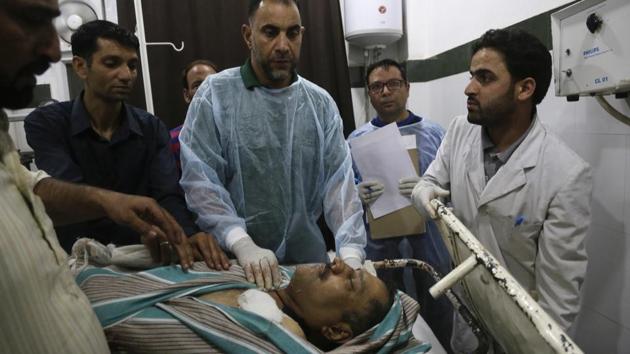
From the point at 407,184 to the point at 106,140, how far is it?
4.75 feet

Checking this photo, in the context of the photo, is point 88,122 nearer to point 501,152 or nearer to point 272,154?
point 272,154

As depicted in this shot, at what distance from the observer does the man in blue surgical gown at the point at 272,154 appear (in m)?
1.46

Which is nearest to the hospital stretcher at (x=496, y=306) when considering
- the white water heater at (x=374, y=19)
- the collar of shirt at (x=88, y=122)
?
the collar of shirt at (x=88, y=122)

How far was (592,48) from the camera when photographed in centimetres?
132

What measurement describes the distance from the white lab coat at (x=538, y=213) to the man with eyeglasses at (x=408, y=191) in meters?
0.61

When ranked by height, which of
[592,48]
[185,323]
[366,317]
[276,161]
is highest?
[592,48]

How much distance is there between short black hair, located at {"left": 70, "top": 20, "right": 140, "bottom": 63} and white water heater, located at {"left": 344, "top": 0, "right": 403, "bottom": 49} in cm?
198

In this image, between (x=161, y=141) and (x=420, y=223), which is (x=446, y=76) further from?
(x=161, y=141)

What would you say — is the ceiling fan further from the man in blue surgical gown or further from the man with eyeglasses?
the man with eyeglasses

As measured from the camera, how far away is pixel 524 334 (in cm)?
76

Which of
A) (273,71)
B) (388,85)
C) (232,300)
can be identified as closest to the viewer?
(232,300)

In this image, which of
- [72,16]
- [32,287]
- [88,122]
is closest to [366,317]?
[32,287]

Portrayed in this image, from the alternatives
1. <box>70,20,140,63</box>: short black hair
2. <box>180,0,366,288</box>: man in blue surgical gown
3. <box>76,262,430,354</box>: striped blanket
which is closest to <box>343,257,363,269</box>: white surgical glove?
<box>180,0,366,288</box>: man in blue surgical gown

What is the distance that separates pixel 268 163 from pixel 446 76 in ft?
6.29
